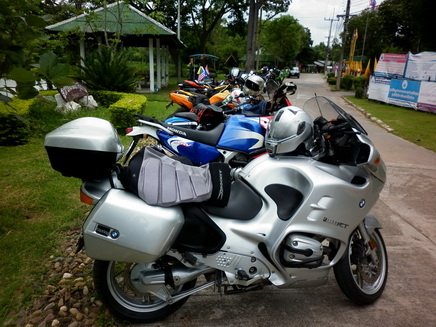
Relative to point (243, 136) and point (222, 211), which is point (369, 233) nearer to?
point (222, 211)

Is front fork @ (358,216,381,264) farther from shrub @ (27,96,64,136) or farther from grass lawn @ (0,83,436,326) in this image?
shrub @ (27,96,64,136)

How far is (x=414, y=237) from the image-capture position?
402 cm

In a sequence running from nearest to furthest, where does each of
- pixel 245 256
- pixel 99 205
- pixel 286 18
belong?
pixel 99 205 < pixel 245 256 < pixel 286 18

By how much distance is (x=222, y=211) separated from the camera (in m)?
2.30

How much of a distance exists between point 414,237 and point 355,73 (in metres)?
31.3

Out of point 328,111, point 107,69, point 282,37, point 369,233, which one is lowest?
point 369,233

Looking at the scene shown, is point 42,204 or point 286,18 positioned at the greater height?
point 286,18

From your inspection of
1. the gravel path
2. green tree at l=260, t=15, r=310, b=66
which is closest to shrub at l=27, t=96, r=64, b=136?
the gravel path

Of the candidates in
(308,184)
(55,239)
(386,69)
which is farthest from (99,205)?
(386,69)

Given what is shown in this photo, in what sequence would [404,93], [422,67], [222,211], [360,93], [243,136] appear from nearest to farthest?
1. [222,211]
2. [243,136]
3. [422,67]
4. [404,93]
5. [360,93]

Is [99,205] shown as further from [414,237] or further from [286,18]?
[286,18]

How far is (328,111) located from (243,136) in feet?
6.28

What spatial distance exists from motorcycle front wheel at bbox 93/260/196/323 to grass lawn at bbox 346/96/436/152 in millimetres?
7921

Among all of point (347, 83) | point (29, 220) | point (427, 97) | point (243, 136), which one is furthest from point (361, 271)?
point (347, 83)
